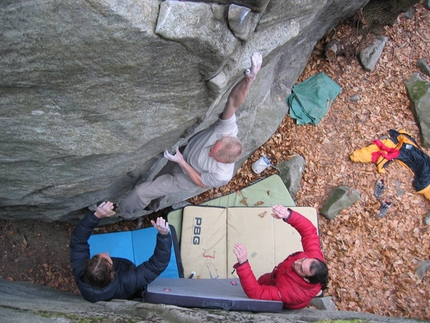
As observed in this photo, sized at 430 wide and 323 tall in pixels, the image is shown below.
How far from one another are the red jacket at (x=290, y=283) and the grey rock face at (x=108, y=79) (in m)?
1.73

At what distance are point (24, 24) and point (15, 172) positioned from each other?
185 cm

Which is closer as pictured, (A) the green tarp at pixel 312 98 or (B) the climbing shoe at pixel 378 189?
(B) the climbing shoe at pixel 378 189

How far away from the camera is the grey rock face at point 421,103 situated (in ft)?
24.1

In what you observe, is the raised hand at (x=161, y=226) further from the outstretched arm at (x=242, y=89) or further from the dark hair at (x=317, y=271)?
the dark hair at (x=317, y=271)

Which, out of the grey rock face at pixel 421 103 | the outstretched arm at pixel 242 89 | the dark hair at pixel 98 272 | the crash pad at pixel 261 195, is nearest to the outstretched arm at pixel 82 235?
the dark hair at pixel 98 272

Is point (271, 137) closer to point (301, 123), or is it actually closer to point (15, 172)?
point (301, 123)

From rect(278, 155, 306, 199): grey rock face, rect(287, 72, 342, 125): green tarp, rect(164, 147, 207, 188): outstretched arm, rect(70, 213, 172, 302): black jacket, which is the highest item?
rect(287, 72, 342, 125): green tarp

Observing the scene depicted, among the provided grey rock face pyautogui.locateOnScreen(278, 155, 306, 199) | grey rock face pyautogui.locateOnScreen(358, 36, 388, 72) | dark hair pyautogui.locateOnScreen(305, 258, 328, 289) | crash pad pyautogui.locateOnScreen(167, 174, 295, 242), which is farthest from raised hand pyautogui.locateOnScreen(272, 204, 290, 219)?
grey rock face pyautogui.locateOnScreen(358, 36, 388, 72)

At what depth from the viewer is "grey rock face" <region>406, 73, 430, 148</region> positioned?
7.34m

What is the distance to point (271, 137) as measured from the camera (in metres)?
6.91

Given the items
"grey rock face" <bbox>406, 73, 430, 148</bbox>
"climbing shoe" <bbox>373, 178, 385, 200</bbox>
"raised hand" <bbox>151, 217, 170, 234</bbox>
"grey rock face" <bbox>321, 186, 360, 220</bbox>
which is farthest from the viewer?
"grey rock face" <bbox>406, 73, 430, 148</bbox>

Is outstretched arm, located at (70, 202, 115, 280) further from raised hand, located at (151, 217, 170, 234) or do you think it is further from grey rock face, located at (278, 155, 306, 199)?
grey rock face, located at (278, 155, 306, 199)

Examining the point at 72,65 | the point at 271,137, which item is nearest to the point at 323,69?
the point at 271,137

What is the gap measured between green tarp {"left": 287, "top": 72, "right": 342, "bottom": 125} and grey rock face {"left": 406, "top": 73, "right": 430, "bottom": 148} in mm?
1674
